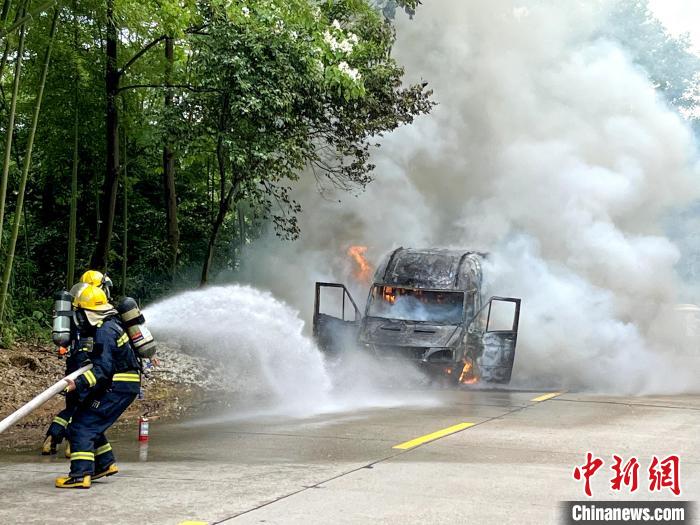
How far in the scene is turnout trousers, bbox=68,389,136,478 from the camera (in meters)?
7.16

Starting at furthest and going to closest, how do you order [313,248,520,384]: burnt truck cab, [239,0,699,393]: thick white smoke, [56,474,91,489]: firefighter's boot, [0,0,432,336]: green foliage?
[239,0,699,393]: thick white smoke
[0,0,432,336]: green foliage
[313,248,520,384]: burnt truck cab
[56,474,91,489]: firefighter's boot

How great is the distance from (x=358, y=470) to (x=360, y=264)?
562 inches

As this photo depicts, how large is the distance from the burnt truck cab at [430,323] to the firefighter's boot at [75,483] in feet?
29.3

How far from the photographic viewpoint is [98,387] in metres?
7.46

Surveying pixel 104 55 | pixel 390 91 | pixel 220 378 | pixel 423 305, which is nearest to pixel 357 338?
pixel 423 305

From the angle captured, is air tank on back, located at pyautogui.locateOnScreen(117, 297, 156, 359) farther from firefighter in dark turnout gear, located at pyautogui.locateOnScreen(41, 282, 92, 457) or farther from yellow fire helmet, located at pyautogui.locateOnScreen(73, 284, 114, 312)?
firefighter in dark turnout gear, located at pyautogui.locateOnScreen(41, 282, 92, 457)

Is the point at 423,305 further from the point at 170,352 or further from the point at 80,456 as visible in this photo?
the point at 80,456

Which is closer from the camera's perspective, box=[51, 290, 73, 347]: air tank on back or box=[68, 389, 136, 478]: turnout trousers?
box=[68, 389, 136, 478]: turnout trousers

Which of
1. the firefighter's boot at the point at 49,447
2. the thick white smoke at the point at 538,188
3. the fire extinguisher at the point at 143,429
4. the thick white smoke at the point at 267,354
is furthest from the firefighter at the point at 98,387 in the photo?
the thick white smoke at the point at 538,188

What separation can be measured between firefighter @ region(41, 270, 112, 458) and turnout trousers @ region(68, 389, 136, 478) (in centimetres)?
48

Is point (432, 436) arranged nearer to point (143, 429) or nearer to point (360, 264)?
point (143, 429)

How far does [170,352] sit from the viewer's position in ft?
54.1

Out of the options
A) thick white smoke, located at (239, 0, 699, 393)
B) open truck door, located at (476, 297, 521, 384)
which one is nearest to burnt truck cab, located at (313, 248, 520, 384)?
open truck door, located at (476, 297, 521, 384)

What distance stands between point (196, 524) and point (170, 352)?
10.7 metres
